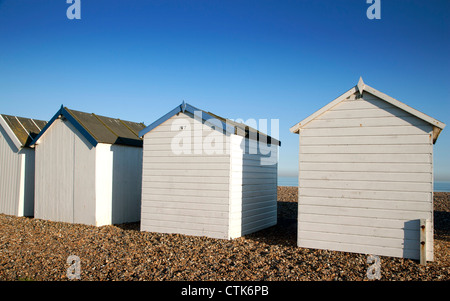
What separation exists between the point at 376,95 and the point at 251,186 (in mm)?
4830

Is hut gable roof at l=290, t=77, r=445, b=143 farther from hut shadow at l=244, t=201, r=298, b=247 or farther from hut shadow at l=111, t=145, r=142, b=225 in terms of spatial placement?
hut shadow at l=111, t=145, r=142, b=225

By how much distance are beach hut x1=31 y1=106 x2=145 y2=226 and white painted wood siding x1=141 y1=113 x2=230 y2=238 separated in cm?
208

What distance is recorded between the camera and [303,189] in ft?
30.6

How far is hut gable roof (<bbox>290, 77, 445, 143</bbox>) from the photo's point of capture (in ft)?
26.9

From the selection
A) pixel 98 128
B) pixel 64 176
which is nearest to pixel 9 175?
pixel 64 176

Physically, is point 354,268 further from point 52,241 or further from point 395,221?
point 52,241

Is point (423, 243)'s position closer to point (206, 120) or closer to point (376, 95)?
point (376, 95)

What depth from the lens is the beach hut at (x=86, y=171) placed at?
12828 millimetres

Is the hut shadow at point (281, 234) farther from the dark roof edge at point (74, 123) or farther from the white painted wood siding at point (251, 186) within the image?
the dark roof edge at point (74, 123)

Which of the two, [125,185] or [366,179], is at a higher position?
[366,179]

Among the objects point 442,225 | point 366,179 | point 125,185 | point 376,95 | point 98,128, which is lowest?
point 442,225

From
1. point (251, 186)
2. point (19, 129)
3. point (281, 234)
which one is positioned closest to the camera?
point (281, 234)

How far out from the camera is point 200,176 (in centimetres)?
1092
